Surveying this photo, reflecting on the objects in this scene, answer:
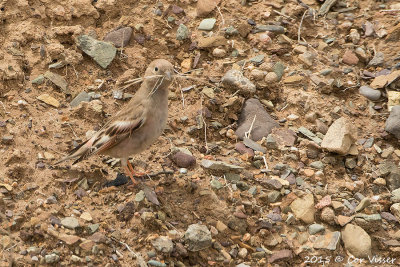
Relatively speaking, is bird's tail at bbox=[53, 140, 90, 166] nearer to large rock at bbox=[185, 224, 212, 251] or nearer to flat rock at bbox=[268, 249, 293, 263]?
large rock at bbox=[185, 224, 212, 251]

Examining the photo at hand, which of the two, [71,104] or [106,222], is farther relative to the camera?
[71,104]

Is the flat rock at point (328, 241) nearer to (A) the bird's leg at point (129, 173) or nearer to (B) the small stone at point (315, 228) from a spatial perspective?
(B) the small stone at point (315, 228)

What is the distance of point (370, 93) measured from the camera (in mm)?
8266

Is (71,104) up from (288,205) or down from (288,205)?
up

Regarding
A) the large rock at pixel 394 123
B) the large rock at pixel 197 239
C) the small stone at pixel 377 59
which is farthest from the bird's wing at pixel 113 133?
the small stone at pixel 377 59

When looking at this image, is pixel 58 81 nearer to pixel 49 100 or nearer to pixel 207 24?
pixel 49 100

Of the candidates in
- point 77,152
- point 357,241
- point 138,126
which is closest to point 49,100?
point 77,152

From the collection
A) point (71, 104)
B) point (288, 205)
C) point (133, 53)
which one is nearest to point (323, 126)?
point (288, 205)

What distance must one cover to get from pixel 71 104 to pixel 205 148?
1.85m

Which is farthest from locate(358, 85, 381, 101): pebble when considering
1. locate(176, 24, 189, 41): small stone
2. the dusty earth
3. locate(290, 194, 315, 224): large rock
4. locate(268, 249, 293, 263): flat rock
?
locate(268, 249, 293, 263): flat rock

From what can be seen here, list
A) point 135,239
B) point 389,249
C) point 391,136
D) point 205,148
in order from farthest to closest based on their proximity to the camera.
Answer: point 391,136, point 205,148, point 389,249, point 135,239

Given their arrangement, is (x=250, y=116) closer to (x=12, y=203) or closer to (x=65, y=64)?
(x=65, y=64)

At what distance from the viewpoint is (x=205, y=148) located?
7.34m

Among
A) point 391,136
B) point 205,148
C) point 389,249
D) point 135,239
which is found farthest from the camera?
point 391,136
